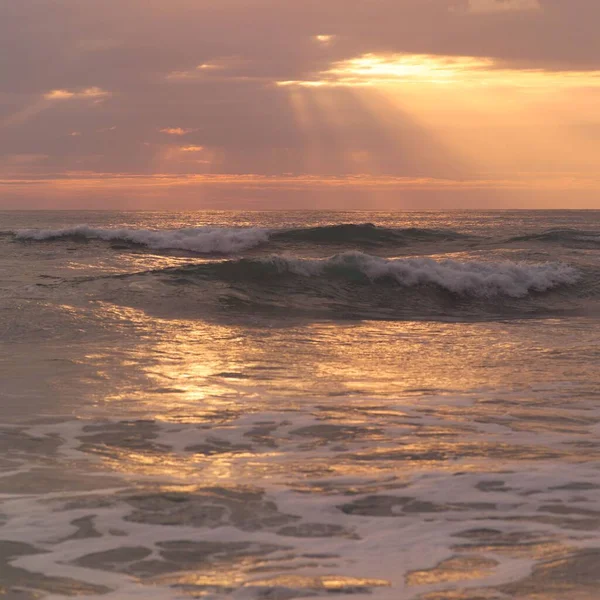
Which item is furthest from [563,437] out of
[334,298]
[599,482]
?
[334,298]

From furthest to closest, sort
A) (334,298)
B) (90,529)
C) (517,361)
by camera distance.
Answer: (334,298), (517,361), (90,529)

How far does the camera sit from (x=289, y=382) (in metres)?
7.72

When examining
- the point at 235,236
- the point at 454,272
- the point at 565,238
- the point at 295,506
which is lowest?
the point at 295,506

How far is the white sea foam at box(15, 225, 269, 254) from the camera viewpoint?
91.1 feet

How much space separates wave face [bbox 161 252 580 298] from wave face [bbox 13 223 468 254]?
30.5ft

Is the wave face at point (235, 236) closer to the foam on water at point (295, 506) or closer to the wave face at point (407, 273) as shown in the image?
the wave face at point (407, 273)

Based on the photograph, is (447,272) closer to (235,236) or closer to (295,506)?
(235,236)

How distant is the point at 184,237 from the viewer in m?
28.8

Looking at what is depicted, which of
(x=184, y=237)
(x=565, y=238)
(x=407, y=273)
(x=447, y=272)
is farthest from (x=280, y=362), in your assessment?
(x=565, y=238)

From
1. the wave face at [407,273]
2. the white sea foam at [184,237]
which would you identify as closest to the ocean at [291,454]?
the wave face at [407,273]

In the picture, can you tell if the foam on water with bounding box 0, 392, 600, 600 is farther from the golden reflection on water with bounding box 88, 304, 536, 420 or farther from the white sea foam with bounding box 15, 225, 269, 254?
the white sea foam with bounding box 15, 225, 269, 254

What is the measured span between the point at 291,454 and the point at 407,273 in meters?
13.2

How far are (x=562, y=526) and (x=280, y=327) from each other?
8.38m

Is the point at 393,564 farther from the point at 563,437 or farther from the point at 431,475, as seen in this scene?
the point at 563,437
